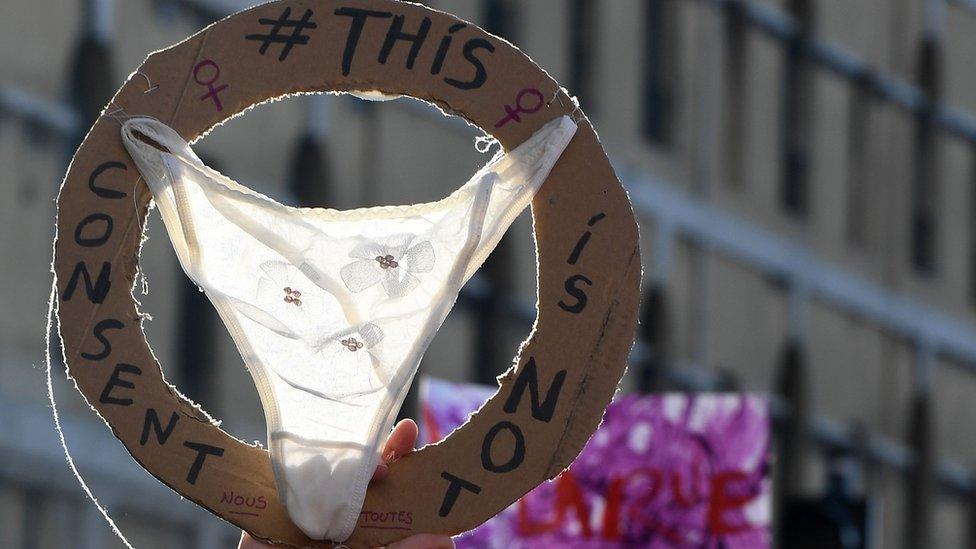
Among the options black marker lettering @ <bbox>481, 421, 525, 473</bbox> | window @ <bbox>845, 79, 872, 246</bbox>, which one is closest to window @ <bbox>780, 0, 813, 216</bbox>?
window @ <bbox>845, 79, 872, 246</bbox>

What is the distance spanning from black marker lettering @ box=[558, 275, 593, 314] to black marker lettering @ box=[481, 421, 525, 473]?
208mm

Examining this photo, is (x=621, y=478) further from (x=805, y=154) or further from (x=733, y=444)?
(x=805, y=154)

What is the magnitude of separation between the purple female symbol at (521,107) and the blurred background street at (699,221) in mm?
7501

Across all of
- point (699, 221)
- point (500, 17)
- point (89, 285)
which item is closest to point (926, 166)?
point (699, 221)

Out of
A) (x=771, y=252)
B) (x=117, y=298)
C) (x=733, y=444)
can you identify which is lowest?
(x=117, y=298)

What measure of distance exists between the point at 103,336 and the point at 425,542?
0.59 m

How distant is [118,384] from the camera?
12.4 feet

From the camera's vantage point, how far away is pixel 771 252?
21.4m

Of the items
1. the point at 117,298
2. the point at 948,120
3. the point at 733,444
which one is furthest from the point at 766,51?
the point at 117,298

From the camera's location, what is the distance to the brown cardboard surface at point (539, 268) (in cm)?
375

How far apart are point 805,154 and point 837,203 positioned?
67cm

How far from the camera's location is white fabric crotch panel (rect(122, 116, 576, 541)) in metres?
3.93

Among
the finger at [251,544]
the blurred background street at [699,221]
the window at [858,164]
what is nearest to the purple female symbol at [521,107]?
the finger at [251,544]

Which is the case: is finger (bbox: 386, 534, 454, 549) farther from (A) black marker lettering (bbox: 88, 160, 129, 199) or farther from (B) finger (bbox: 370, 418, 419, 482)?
(A) black marker lettering (bbox: 88, 160, 129, 199)
